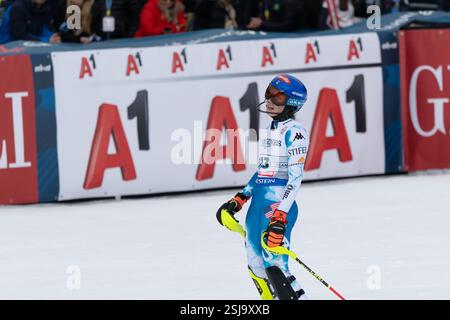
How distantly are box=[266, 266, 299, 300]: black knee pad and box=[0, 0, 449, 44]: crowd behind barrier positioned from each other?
678 cm

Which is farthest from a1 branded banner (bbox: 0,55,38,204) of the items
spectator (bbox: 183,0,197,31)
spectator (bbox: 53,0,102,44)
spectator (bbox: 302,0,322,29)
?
spectator (bbox: 302,0,322,29)

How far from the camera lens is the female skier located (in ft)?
28.9

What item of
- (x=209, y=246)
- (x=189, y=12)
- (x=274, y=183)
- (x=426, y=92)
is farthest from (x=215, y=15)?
(x=274, y=183)

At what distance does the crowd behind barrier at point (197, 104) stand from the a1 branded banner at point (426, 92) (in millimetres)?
12

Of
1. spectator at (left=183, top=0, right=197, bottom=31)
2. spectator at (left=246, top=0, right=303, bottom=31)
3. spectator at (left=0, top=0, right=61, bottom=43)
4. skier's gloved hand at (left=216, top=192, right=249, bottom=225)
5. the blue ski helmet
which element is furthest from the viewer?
spectator at (left=183, top=0, right=197, bottom=31)

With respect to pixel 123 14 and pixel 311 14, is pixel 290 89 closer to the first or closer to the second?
pixel 123 14

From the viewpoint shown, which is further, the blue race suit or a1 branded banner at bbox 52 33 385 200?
a1 branded banner at bbox 52 33 385 200

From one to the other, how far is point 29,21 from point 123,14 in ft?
4.23

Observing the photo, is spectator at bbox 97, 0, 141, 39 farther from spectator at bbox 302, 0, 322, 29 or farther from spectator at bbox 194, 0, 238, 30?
spectator at bbox 302, 0, 322, 29

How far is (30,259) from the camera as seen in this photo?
11945 mm
